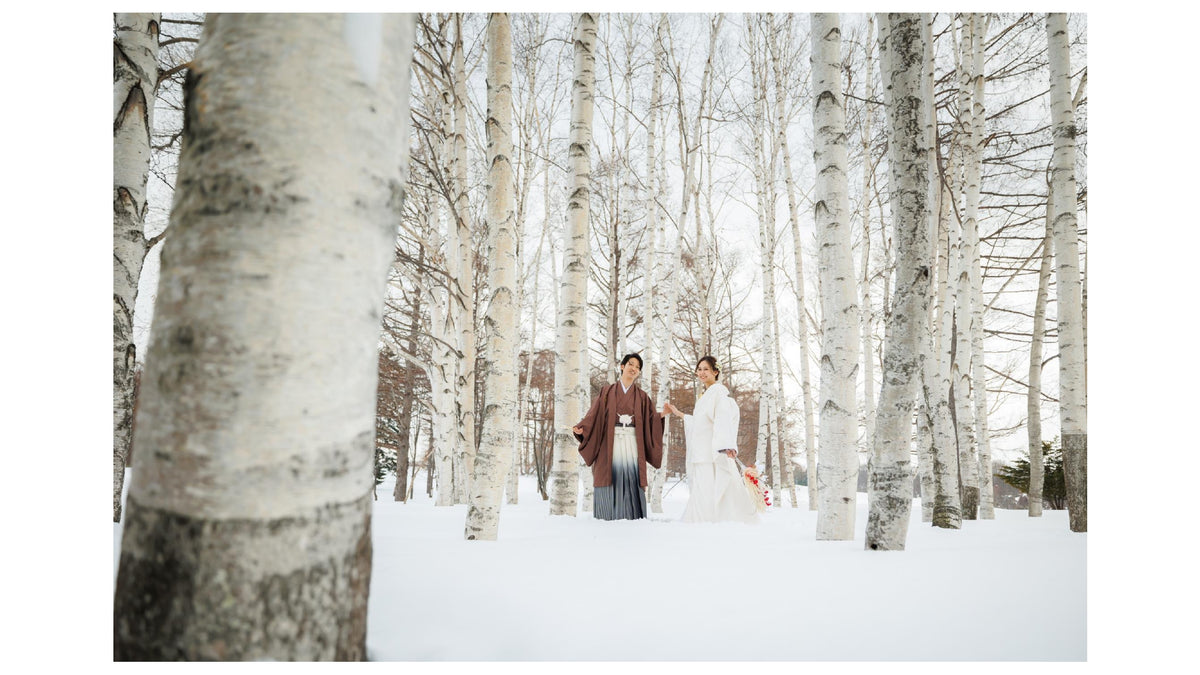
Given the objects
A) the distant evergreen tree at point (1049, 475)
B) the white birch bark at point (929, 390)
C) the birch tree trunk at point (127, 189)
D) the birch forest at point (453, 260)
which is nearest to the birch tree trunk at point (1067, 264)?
the birch forest at point (453, 260)

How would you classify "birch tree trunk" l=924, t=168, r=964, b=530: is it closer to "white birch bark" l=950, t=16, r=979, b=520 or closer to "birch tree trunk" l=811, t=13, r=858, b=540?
"white birch bark" l=950, t=16, r=979, b=520

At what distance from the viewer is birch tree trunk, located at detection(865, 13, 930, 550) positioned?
2.79 m

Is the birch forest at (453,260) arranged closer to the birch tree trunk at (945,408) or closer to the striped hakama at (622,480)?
the birch tree trunk at (945,408)

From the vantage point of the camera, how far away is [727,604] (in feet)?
6.15

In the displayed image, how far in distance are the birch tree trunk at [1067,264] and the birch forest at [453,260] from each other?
2cm

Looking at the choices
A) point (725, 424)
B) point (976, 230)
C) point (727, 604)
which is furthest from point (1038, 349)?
point (727, 604)

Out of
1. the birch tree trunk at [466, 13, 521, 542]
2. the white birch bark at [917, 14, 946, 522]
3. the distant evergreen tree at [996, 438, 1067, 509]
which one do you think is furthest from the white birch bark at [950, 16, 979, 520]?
the birch tree trunk at [466, 13, 521, 542]

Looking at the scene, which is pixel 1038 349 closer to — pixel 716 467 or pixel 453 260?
pixel 716 467

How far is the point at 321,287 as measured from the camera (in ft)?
3.17

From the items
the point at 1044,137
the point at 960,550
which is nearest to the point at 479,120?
the point at 1044,137

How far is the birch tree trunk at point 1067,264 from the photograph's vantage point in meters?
4.11

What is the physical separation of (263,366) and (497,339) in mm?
2585
